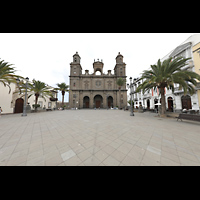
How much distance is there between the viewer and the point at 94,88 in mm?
31734

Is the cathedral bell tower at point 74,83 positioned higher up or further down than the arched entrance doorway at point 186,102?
higher up

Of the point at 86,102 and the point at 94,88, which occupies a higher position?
the point at 94,88

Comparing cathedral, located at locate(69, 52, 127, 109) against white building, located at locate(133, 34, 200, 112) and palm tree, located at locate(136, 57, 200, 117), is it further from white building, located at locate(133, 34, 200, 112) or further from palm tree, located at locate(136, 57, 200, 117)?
palm tree, located at locate(136, 57, 200, 117)

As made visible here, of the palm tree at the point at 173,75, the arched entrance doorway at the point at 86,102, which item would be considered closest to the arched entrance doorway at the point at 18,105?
the arched entrance doorway at the point at 86,102

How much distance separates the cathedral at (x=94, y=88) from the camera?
30.3 m

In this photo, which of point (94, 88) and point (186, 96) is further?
point (94, 88)

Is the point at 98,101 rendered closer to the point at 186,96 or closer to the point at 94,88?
the point at 94,88

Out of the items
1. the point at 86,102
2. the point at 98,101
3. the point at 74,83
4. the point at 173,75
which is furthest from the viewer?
the point at 98,101

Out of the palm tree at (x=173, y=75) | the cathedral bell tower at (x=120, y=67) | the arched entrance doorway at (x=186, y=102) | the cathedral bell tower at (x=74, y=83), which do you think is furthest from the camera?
the cathedral bell tower at (x=120, y=67)

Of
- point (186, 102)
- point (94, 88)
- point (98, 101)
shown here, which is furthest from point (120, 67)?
point (186, 102)

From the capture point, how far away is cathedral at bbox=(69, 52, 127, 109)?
30.3 meters

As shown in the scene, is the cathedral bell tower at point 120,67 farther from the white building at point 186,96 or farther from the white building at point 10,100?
the white building at point 10,100

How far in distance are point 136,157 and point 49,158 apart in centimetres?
248
